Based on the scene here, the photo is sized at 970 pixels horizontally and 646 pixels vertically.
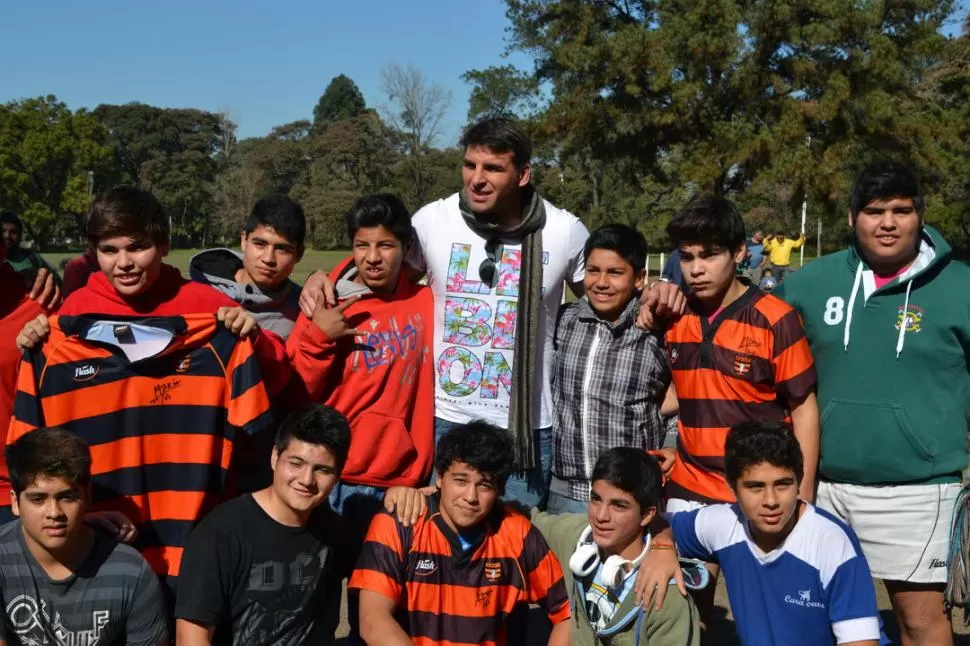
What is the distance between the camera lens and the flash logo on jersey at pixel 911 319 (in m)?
3.58

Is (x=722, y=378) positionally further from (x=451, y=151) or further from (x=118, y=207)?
(x=451, y=151)

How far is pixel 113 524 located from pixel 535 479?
1.76m

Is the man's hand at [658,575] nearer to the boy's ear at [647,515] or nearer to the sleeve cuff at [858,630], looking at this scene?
the boy's ear at [647,515]

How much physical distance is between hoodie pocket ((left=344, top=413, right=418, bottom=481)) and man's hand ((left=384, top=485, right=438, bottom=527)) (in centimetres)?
14

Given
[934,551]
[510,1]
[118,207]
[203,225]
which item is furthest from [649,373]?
[203,225]

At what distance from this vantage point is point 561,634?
3688 mm

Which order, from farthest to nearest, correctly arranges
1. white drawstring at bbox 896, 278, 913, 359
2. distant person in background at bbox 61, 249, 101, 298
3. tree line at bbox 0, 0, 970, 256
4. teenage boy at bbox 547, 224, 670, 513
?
tree line at bbox 0, 0, 970, 256, distant person in background at bbox 61, 249, 101, 298, teenage boy at bbox 547, 224, 670, 513, white drawstring at bbox 896, 278, 913, 359

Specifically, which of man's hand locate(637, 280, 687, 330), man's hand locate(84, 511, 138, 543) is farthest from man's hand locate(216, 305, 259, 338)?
man's hand locate(637, 280, 687, 330)

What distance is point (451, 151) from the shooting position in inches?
2087

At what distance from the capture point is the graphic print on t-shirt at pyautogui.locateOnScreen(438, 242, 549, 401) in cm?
409

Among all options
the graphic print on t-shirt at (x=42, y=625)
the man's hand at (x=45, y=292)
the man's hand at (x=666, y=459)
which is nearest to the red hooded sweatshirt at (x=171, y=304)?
the man's hand at (x=45, y=292)

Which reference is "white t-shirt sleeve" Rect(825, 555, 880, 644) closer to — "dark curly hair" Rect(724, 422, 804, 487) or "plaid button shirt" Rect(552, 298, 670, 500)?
"dark curly hair" Rect(724, 422, 804, 487)

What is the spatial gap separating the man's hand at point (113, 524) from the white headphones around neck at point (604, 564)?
1685mm

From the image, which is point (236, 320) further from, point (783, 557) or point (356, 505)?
point (783, 557)
